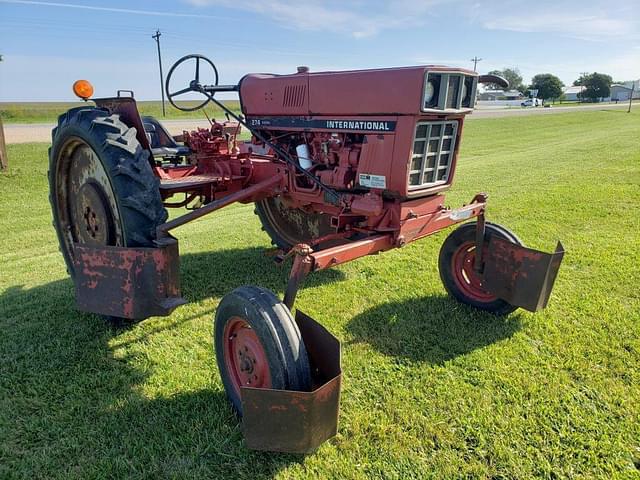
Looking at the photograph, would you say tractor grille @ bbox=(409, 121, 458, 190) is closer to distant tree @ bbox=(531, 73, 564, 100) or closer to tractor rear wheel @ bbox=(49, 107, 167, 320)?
tractor rear wheel @ bbox=(49, 107, 167, 320)

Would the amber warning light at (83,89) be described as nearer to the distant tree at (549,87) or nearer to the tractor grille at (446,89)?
the tractor grille at (446,89)

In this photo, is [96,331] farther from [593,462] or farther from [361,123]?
[593,462]

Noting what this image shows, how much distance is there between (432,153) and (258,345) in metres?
1.78

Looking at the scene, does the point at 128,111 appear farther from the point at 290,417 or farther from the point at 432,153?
the point at 290,417

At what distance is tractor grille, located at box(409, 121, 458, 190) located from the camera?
10.3ft

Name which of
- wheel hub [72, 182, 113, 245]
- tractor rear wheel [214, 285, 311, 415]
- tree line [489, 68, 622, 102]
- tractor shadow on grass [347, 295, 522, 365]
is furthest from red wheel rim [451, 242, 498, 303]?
tree line [489, 68, 622, 102]

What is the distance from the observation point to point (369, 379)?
298cm

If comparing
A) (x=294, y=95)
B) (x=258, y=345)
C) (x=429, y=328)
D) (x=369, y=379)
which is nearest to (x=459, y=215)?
(x=429, y=328)

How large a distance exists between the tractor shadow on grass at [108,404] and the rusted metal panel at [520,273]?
2.08 meters

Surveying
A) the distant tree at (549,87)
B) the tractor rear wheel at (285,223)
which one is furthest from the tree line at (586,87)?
the tractor rear wheel at (285,223)

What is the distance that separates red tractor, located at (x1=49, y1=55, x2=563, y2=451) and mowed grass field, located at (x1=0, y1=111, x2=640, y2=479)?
31 cm

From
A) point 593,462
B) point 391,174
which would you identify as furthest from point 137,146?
point 593,462

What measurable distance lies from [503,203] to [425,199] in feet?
16.2

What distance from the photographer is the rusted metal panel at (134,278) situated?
297cm
